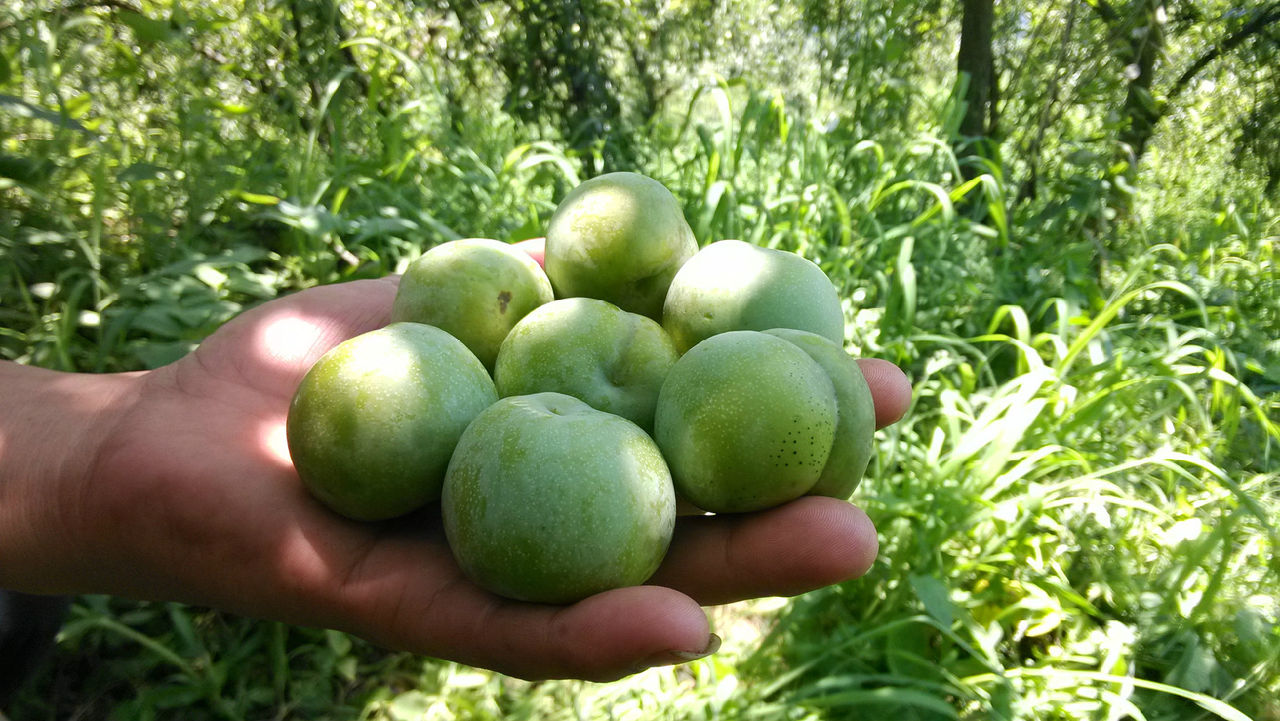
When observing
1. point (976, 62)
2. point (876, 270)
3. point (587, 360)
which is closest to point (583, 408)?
point (587, 360)

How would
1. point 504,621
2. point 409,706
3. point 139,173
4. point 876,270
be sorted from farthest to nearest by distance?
point 876,270 → point 139,173 → point 409,706 → point 504,621

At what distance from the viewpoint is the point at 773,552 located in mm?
1346

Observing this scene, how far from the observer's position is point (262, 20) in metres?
3.93

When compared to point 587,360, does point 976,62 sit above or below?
above

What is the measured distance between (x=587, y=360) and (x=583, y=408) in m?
0.18

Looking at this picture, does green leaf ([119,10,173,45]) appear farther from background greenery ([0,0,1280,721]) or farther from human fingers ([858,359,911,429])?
human fingers ([858,359,911,429])

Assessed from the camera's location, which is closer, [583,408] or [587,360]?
[583,408]

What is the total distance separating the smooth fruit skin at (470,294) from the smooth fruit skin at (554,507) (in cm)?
47

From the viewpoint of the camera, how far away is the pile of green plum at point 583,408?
1233 mm

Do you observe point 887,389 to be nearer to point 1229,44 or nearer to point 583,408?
point 583,408

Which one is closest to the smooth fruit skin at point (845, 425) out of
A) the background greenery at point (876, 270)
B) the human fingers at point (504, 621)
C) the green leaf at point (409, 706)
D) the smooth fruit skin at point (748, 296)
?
the smooth fruit skin at point (748, 296)

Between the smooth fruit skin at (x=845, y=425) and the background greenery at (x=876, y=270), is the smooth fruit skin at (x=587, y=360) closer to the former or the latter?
the smooth fruit skin at (x=845, y=425)

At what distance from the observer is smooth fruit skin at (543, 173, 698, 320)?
1.83 metres

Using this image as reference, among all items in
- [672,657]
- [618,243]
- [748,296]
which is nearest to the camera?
[672,657]
